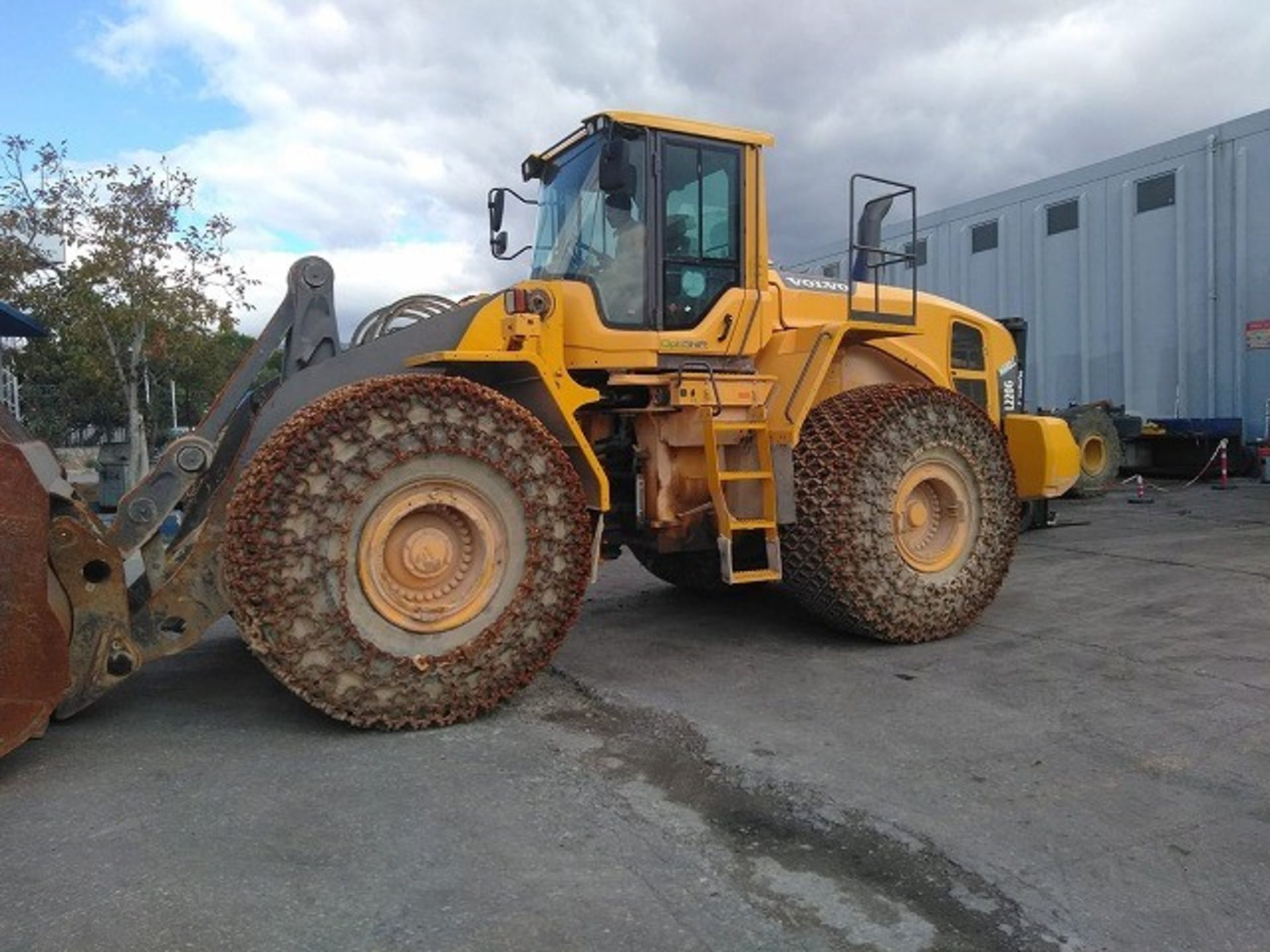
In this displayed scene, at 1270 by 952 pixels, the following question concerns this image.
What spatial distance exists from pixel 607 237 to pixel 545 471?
1683 millimetres

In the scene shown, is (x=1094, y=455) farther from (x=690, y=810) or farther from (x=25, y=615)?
(x=25, y=615)

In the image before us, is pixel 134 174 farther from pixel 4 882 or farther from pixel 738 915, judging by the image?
pixel 738 915

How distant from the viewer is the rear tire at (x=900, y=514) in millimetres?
5762

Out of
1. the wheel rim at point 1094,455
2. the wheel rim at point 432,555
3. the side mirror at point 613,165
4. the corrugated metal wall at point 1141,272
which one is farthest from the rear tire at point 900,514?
the wheel rim at point 1094,455

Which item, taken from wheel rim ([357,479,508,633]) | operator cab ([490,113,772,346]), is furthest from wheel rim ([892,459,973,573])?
wheel rim ([357,479,508,633])

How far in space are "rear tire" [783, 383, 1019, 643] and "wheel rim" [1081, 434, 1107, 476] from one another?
8949 mm

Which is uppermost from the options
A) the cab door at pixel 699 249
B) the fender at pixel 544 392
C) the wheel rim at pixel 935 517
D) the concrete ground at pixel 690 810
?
the cab door at pixel 699 249

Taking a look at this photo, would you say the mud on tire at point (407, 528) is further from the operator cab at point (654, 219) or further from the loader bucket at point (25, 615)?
the operator cab at point (654, 219)

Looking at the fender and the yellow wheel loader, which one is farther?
the fender

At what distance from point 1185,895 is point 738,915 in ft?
4.41

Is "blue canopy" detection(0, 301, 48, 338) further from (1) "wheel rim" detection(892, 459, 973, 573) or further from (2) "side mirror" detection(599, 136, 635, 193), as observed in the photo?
(1) "wheel rim" detection(892, 459, 973, 573)

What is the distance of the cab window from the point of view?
18.7ft

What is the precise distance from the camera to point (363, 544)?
4.34 meters

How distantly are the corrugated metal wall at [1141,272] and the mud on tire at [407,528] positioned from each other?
35.4ft
